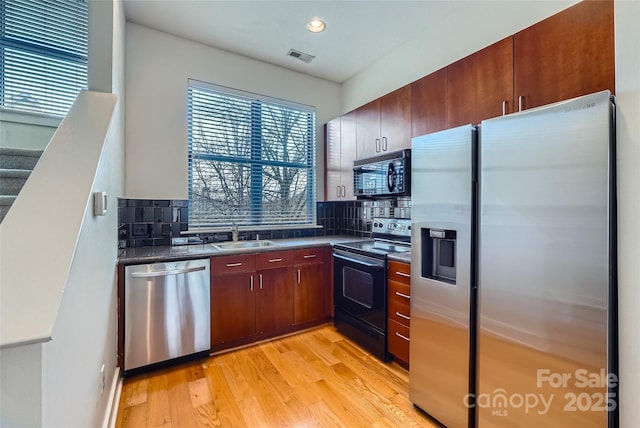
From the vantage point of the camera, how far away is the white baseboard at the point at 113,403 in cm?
164

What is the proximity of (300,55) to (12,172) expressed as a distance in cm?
263

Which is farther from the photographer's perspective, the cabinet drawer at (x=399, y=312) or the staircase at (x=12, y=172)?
the cabinet drawer at (x=399, y=312)

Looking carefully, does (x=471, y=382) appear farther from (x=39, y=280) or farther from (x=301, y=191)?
(x=301, y=191)

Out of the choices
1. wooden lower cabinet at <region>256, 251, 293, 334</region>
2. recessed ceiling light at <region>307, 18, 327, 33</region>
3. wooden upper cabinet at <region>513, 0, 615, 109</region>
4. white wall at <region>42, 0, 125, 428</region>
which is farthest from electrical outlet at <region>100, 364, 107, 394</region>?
recessed ceiling light at <region>307, 18, 327, 33</region>

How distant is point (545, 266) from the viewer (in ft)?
4.34

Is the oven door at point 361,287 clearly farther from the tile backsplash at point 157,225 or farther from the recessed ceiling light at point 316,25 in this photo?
the recessed ceiling light at point 316,25

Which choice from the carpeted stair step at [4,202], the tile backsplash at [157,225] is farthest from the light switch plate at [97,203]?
the tile backsplash at [157,225]

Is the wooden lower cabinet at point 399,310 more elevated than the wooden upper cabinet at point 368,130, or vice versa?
the wooden upper cabinet at point 368,130

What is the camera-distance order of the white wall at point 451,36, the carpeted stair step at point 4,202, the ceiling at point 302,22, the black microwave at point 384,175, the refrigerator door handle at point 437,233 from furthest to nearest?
the black microwave at point 384,175 < the ceiling at point 302,22 < the white wall at point 451,36 < the refrigerator door handle at point 437,233 < the carpeted stair step at point 4,202

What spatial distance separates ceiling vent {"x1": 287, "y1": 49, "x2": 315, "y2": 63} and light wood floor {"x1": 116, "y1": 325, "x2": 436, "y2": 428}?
9.83 feet

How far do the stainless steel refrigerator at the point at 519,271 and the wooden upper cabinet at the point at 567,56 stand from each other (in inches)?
16.4

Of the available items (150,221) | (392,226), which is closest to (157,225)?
(150,221)

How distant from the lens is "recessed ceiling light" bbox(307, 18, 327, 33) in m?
2.61

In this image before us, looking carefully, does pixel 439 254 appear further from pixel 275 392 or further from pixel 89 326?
pixel 89 326
